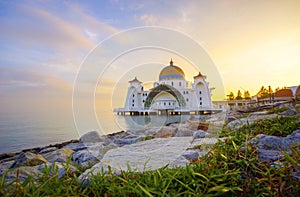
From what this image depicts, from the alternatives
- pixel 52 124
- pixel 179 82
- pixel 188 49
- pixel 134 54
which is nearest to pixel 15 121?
pixel 52 124

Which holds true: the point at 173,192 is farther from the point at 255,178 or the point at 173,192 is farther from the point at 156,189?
the point at 255,178

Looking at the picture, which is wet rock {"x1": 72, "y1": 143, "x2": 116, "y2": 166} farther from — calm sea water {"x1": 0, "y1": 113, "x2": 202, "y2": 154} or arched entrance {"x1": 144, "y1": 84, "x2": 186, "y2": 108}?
arched entrance {"x1": 144, "y1": 84, "x2": 186, "y2": 108}

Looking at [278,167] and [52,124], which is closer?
[278,167]

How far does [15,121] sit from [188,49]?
14.9 m

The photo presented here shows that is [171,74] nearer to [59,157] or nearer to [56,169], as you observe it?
[59,157]

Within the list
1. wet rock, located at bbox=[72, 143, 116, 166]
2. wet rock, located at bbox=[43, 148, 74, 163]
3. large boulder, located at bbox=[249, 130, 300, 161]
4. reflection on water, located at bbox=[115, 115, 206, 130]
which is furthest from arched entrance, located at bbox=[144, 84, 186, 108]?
large boulder, located at bbox=[249, 130, 300, 161]

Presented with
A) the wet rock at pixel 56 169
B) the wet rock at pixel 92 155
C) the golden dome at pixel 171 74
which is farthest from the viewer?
the golden dome at pixel 171 74

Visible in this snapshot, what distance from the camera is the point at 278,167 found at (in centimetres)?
129

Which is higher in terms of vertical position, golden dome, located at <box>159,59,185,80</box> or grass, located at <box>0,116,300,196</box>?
golden dome, located at <box>159,59,185,80</box>

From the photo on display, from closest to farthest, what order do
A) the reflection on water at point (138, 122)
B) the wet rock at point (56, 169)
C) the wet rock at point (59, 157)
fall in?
the wet rock at point (56, 169) → the wet rock at point (59, 157) → the reflection on water at point (138, 122)

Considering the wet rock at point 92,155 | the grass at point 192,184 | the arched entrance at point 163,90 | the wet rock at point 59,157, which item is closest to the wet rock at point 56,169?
the grass at point 192,184

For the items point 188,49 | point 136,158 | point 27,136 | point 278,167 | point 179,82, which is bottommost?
point 27,136

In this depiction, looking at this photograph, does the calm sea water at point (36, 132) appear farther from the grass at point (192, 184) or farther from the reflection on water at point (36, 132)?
the grass at point (192, 184)

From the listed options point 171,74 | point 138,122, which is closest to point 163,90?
point 138,122
